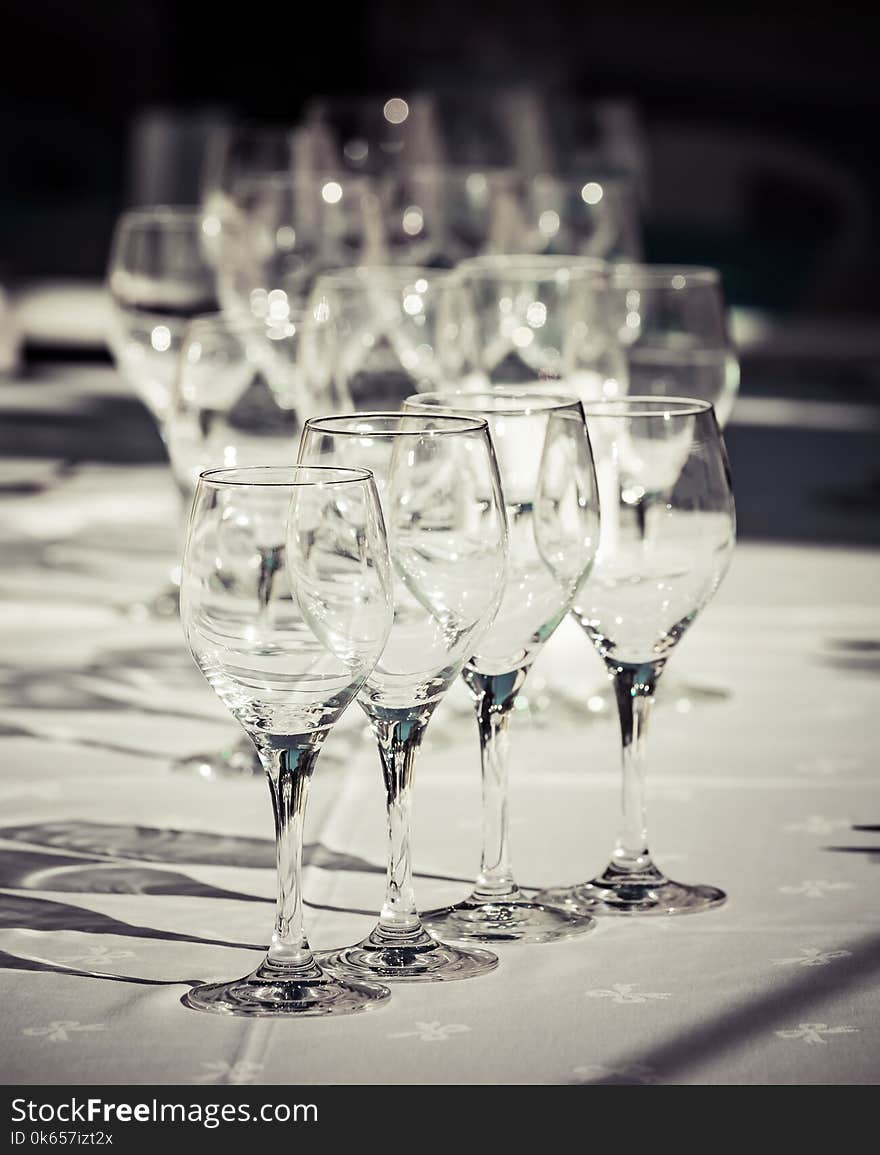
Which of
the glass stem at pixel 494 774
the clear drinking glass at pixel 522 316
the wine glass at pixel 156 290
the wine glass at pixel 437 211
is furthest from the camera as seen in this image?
the wine glass at pixel 437 211

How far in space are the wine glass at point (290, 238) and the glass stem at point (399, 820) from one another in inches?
39.5

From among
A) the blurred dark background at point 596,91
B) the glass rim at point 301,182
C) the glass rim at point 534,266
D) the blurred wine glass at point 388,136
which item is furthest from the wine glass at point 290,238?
the blurred dark background at point 596,91

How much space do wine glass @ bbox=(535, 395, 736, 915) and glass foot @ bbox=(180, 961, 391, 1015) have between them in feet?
0.57

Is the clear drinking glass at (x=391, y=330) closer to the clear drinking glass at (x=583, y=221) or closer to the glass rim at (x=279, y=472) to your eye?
the glass rim at (x=279, y=472)

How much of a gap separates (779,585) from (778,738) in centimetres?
52

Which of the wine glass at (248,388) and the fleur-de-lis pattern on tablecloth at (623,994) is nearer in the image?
the fleur-de-lis pattern on tablecloth at (623,994)

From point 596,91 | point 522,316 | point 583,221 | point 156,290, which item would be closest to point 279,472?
point 522,316

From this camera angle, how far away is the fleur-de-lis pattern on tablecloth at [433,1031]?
84 centimetres

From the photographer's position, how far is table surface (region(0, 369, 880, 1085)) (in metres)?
0.83

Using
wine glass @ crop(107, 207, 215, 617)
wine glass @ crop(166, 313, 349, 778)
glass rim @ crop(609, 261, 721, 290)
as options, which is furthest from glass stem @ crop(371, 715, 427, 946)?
wine glass @ crop(107, 207, 215, 617)

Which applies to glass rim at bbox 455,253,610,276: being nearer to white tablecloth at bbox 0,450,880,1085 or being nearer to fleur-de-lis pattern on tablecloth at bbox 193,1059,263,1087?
white tablecloth at bbox 0,450,880,1085

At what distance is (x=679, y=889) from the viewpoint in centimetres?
105

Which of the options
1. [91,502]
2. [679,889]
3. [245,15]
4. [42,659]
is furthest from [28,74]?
[679,889]

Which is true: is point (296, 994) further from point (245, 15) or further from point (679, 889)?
point (245, 15)
